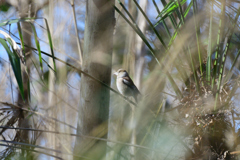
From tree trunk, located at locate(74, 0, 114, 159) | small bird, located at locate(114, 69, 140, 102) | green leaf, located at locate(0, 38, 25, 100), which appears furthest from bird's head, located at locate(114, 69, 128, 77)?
green leaf, located at locate(0, 38, 25, 100)

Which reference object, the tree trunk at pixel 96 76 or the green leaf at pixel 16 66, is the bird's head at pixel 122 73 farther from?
the green leaf at pixel 16 66

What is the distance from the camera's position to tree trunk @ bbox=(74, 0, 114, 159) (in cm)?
129

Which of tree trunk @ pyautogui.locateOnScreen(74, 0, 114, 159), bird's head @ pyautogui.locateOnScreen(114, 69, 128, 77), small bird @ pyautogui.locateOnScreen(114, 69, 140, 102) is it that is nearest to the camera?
tree trunk @ pyautogui.locateOnScreen(74, 0, 114, 159)

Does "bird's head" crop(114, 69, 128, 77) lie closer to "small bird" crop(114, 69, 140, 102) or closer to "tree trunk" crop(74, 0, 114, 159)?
"small bird" crop(114, 69, 140, 102)

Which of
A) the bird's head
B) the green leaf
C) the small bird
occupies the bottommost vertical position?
the green leaf

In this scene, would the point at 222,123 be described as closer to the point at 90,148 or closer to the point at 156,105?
the point at 90,148

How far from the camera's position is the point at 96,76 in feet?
4.32

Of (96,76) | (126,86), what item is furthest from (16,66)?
(126,86)

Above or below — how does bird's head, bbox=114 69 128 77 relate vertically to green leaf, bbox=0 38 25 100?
above

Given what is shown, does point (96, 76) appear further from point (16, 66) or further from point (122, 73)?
point (122, 73)

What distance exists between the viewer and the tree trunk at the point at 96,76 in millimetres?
1287

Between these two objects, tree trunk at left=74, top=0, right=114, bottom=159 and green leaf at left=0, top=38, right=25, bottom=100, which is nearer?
green leaf at left=0, top=38, right=25, bottom=100

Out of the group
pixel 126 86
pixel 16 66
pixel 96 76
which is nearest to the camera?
pixel 16 66

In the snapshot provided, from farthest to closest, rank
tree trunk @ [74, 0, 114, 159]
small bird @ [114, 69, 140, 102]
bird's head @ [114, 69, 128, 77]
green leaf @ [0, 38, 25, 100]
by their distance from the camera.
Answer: small bird @ [114, 69, 140, 102] < bird's head @ [114, 69, 128, 77] < tree trunk @ [74, 0, 114, 159] < green leaf @ [0, 38, 25, 100]
